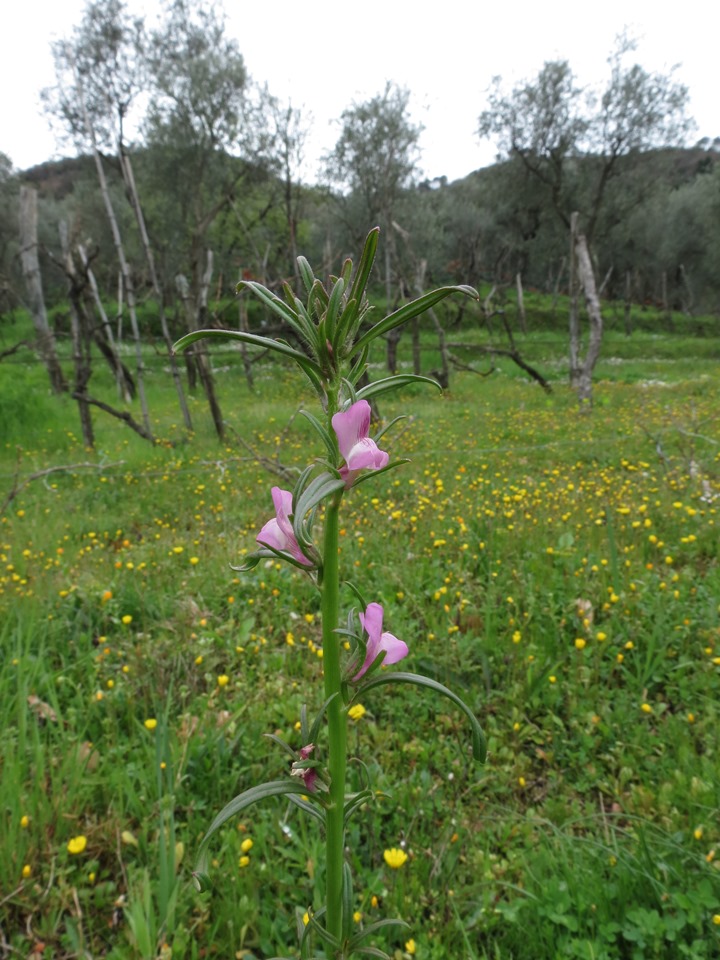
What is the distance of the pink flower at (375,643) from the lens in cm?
78

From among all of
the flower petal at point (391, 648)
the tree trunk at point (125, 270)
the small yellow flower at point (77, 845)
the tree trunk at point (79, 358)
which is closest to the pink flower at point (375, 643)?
the flower petal at point (391, 648)

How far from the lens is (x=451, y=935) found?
5.00ft

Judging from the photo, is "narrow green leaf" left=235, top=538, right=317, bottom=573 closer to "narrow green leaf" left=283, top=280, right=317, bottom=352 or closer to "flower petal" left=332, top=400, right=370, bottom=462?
"flower petal" left=332, top=400, right=370, bottom=462

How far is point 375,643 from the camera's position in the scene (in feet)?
2.62

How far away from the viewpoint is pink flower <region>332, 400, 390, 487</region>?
2.31ft

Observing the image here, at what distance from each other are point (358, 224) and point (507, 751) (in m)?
21.3

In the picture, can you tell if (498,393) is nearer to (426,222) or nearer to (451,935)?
(451,935)

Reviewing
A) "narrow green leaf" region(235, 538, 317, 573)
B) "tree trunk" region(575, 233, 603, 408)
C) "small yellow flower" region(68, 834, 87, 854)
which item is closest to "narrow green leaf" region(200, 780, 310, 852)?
"narrow green leaf" region(235, 538, 317, 573)

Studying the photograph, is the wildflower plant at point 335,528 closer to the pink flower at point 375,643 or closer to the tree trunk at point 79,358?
the pink flower at point 375,643

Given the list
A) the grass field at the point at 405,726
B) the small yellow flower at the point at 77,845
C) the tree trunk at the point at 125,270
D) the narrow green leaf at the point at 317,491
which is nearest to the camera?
the narrow green leaf at the point at 317,491

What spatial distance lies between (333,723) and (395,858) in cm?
114

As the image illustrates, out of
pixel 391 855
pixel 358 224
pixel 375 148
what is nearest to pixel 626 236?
pixel 358 224

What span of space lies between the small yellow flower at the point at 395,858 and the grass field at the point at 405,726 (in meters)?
0.07

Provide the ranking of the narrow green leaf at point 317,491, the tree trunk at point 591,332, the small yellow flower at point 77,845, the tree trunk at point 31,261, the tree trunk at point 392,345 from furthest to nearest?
1. the tree trunk at point 31,261
2. the tree trunk at point 392,345
3. the tree trunk at point 591,332
4. the small yellow flower at point 77,845
5. the narrow green leaf at point 317,491
